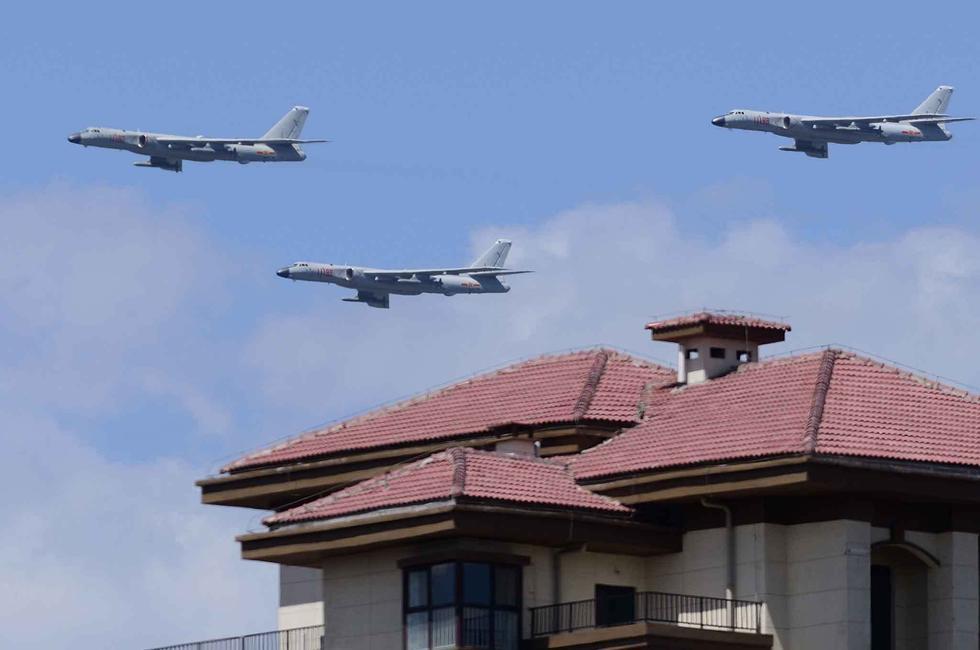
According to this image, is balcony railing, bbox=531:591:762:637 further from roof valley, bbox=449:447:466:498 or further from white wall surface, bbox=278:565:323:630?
white wall surface, bbox=278:565:323:630

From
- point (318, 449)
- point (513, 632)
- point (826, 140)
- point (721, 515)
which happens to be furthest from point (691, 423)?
point (826, 140)

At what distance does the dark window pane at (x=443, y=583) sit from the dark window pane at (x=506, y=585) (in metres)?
1.23

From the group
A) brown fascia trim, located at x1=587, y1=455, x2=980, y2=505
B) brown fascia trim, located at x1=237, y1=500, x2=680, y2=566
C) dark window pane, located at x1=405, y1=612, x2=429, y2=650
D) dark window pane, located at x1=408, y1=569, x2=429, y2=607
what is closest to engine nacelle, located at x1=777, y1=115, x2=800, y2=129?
brown fascia trim, located at x1=237, y1=500, x2=680, y2=566

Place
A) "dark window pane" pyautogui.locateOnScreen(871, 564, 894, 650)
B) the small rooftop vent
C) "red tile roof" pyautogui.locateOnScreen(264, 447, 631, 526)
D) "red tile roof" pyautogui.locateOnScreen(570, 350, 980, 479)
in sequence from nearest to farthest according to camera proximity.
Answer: "red tile roof" pyautogui.locateOnScreen(264, 447, 631, 526) → "red tile roof" pyautogui.locateOnScreen(570, 350, 980, 479) → "dark window pane" pyautogui.locateOnScreen(871, 564, 894, 650) → the small rooftop vent

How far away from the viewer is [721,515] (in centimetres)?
6962

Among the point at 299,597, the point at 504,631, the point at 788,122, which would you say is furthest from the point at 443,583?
the point at 788,122

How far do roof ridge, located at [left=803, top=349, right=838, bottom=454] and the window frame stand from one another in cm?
793

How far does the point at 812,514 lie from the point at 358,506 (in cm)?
1142

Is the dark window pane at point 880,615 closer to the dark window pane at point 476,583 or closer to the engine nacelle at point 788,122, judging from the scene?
the dark window pane at point 476,583

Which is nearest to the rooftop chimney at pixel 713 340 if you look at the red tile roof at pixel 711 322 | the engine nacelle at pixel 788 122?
the red tile roof at pixel 711 322

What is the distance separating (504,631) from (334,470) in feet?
41.2

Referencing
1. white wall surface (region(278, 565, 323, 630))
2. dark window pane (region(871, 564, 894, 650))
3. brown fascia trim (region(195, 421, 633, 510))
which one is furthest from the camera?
white wall surface (region(278, 565, 323, 630))

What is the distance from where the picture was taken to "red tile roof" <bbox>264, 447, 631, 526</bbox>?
221 ft

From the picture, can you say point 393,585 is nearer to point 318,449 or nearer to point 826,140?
point 318,449
